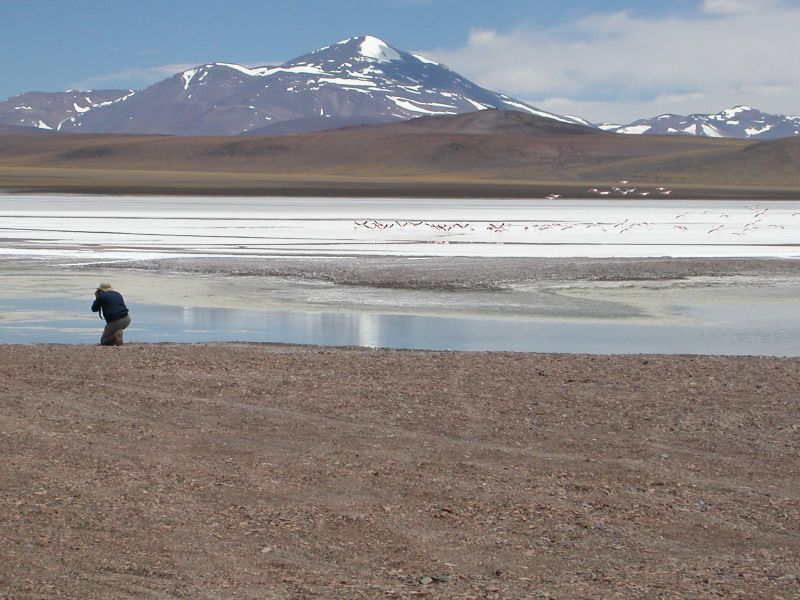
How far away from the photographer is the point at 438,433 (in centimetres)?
891

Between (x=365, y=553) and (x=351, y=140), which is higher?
(x=351, y=140)

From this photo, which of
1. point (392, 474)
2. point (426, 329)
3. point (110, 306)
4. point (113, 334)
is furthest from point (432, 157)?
point (392, 474)

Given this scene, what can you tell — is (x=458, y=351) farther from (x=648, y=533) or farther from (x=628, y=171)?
(x=628, y=171)

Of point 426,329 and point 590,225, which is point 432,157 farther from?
point 426,329

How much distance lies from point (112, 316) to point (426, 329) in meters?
4.04

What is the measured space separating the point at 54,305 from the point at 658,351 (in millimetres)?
8401

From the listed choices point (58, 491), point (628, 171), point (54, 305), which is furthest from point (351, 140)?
point (58, 491)

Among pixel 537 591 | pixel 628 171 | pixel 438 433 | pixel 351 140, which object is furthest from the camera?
pixel 351 140

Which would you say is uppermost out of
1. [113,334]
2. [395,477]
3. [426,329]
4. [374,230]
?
[374,230]

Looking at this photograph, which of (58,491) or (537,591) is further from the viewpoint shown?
(58,491)

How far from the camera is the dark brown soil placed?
5617 mm

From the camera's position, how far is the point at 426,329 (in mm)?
15352

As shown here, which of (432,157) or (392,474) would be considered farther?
(432,157)

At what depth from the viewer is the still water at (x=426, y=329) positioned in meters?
14.0
